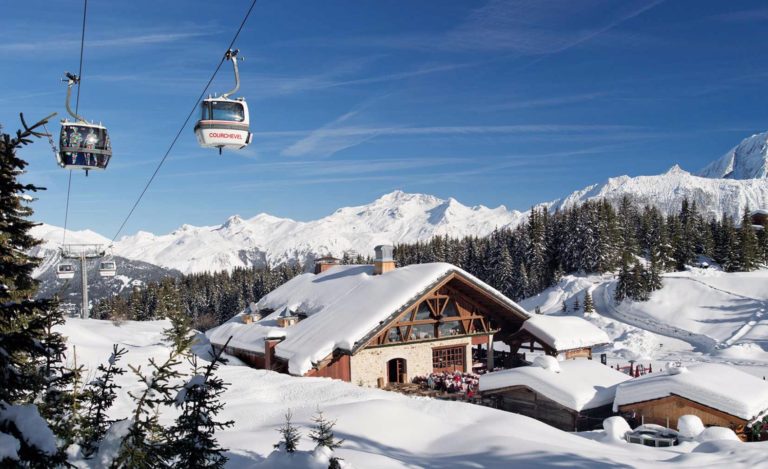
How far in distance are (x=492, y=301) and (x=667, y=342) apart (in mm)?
27181

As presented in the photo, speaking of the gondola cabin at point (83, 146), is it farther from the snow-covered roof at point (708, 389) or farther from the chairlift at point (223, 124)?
the snow-covered roof at point (708, 389)

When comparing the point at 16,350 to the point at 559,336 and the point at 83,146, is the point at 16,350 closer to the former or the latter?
the point at 83,146

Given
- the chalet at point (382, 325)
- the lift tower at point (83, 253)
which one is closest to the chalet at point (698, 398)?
the chalet at point (382, 325)

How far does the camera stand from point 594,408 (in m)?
18.5

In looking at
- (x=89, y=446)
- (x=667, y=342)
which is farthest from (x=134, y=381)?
(x=667, y=342)

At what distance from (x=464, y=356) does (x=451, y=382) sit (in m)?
4.22

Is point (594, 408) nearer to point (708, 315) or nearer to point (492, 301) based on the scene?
point (492, 301)

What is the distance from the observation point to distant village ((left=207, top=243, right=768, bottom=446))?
1648 cm

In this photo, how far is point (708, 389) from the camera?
16.1m

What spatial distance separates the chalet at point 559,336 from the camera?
26219mm

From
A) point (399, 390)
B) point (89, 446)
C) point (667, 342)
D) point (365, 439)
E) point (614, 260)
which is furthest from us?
point (614, 260)

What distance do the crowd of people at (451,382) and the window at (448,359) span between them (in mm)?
1265

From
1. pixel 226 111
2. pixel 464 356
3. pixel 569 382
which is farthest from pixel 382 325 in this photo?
pixel 226 111

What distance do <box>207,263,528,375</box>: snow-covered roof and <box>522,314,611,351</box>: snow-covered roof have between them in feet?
2.98
